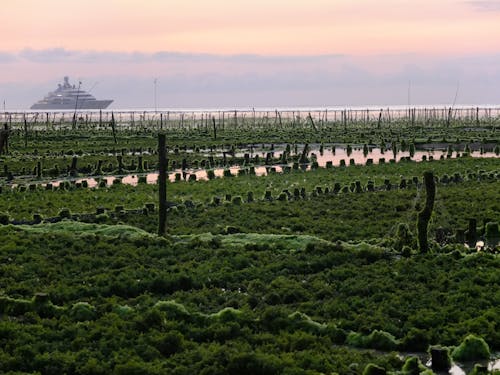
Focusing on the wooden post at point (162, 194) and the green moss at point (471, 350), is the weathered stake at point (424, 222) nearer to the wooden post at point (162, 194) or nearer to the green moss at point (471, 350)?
the green moss at point (471, 350)

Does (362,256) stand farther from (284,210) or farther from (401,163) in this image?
(401,163)

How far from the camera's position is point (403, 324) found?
13.7 m

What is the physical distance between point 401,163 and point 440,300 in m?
30.7

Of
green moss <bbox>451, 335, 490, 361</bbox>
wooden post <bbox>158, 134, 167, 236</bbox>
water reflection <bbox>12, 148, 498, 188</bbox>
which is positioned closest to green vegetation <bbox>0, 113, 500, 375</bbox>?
green moss <bbox>451, 335, 490, 361</bbox>

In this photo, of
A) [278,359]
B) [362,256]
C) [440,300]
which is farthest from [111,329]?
[362,256]

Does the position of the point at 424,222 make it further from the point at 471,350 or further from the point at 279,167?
the point at 279,167

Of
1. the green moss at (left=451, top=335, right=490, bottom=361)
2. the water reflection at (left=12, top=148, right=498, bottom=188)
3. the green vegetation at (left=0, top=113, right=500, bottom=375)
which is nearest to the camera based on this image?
the green vegetation at (left=0, top=113, right=500, bottom=375)

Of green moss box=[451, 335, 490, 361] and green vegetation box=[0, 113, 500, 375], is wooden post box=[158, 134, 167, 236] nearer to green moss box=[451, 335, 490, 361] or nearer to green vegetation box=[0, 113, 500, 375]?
green vegetation box=[0, 113, 500, 375]

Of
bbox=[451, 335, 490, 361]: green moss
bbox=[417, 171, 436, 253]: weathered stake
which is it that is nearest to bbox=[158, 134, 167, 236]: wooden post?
bbox=[417, 171, 436, 253]: weathered stake

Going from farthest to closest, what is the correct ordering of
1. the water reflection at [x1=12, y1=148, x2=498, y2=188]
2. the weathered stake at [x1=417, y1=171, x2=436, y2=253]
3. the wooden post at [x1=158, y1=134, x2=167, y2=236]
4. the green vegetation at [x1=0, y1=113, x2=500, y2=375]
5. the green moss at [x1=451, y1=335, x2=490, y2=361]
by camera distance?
1. the water reflection at [x1=12, y1=148, x2=498, y2=188]
2. the wooden post at [x1=158, y1=134, x2=167, y2=236]
3. the weathered stake at [x1=417, y1=171, x2=436, y2=253]
4. the green moss at [x1=451, y1=335, x2=490, y2=361]
5. the green vegetation at [x1=0, y1=113, x2=500, y2=375]

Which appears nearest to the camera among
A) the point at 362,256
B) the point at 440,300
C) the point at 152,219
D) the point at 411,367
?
the point at 411,367

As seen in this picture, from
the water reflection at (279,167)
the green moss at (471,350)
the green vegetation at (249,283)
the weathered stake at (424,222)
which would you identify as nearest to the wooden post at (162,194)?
the green vegetation at (249,283)

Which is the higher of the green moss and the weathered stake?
the weathered stake

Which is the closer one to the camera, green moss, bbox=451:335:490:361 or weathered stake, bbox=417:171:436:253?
green moss, bbox=451:335:490:361
